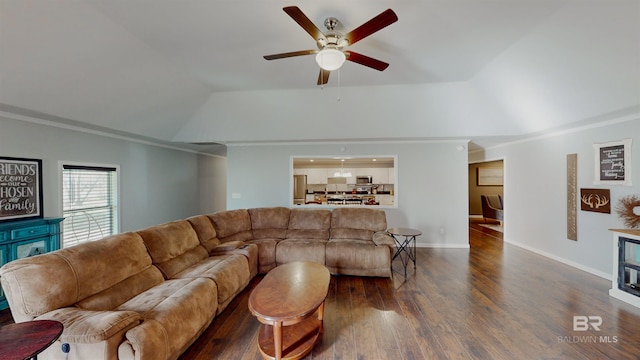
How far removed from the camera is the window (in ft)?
12.6

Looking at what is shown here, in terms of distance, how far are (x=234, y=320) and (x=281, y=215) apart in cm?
217

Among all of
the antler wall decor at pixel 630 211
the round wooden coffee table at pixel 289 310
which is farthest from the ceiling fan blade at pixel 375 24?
the antler wall decor at pixel 630 211

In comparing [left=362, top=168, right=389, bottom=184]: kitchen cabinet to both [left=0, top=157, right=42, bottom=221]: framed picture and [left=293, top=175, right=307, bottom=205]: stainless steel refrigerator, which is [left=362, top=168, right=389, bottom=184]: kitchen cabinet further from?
[left=0, top=157, right=42, bottom=221]: framed picture

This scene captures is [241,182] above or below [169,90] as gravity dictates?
below

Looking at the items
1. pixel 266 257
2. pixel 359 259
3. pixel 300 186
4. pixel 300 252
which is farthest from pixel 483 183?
→ pixel 266 257

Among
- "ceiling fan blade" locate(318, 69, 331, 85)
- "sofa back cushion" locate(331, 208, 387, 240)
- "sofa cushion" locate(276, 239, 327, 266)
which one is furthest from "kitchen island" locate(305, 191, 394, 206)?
"ceiling fan blade" locate(318, 69, 331, 85)

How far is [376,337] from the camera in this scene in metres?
2.32

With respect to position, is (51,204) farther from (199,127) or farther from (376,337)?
(376,337)

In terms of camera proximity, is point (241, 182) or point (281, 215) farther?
point (241, 182)

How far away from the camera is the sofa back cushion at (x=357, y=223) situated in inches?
170

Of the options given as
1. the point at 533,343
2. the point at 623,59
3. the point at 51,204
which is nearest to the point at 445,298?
the point at 533,343

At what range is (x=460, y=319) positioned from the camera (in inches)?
103

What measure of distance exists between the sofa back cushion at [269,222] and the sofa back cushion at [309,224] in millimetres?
118

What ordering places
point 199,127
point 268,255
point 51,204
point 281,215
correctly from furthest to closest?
point 199,127 → point 281,215 → point 268,255 → point 51,204
